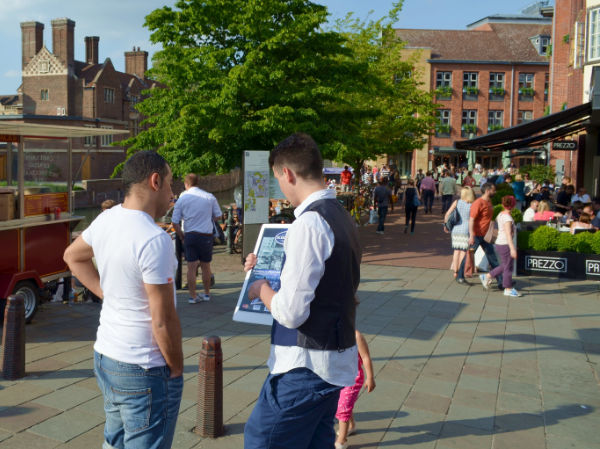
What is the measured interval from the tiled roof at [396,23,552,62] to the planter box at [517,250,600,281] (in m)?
47.9

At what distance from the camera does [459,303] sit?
9203 millimetres

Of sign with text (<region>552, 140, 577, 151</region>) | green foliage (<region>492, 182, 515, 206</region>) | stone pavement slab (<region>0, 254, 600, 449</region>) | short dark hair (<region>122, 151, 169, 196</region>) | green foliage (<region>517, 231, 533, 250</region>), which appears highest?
sign with text (<region>552, 140, 577, 151</region>)

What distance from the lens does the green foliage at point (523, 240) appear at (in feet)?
36.2

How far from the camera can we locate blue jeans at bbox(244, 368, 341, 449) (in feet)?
7.95

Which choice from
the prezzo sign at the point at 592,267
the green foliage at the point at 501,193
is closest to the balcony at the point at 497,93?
the green foliage at the point at 501,193

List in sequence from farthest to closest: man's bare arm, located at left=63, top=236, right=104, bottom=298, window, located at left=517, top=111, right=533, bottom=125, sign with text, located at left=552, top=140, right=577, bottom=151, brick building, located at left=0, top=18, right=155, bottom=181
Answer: window, located at left=517, top=111, right=533, bottom=125 → brick building, located at left=0, top=18, right=155, bottom=181 → sign with text, located at left=552, top=140, right=577, bottom=151 → man's bare arm, located at left=63, top=236, right=104, bottom=298

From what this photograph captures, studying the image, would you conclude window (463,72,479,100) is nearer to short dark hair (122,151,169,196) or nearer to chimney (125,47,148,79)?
chimney (125,47,148,79)

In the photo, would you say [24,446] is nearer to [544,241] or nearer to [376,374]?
[376,374]

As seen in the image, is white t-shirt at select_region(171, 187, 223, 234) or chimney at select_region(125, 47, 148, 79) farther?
chimney at select_region(125, 47, 148, 79)

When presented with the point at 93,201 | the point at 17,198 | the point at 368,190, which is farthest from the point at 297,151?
the point at 93,201

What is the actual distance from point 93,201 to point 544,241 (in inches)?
1706

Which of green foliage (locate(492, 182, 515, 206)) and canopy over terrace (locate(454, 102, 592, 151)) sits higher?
canopy over terrace (locate(454, 102, 592, 151))

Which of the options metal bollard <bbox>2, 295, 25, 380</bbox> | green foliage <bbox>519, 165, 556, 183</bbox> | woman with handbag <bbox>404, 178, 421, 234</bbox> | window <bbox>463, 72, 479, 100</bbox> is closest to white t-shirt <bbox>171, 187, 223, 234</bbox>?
metal bollard <bbox>2, 295, 25, 380</bbox>

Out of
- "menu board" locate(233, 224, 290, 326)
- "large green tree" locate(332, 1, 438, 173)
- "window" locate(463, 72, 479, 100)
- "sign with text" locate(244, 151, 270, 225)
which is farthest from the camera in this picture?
"window" locate(463, 72, 479, 100)
